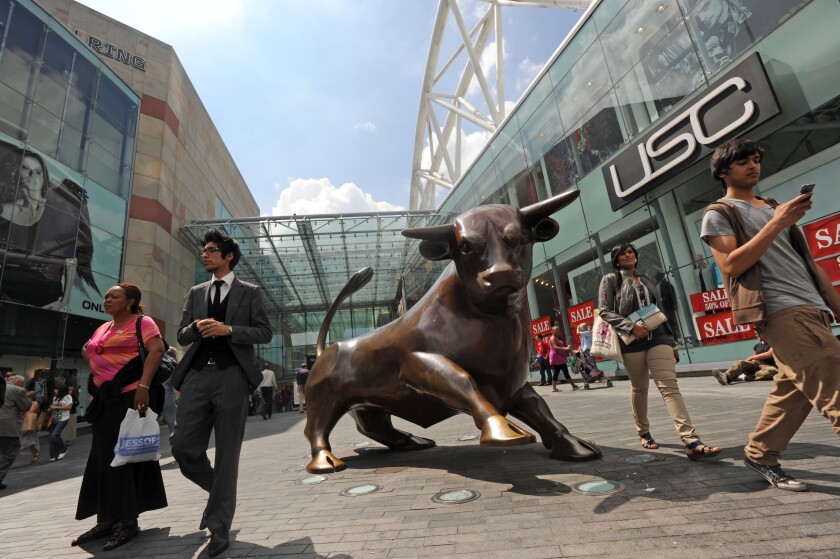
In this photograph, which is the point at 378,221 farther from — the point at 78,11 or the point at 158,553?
the point at 158,553

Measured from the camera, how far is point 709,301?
10797mm

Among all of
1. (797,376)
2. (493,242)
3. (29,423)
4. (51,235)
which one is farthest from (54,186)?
(797,376)

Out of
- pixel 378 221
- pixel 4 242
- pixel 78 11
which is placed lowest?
pixel 4 242

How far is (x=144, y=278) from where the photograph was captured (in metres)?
18.0

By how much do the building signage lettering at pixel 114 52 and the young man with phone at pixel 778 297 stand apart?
962 inches

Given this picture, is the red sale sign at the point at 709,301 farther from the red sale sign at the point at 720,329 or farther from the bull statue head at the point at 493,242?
the bull statue head at the point at 493,242

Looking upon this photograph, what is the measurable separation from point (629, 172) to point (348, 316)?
81.8 ft

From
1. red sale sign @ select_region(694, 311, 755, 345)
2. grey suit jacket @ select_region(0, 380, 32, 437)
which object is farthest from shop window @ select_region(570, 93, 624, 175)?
grey suit jacket @ select_region(0, 380, 32, 437)

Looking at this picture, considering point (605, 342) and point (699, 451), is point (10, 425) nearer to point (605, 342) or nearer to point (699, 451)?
point (605, 342)

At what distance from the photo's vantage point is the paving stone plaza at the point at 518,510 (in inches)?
75.2

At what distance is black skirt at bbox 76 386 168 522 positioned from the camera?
8.79 feet

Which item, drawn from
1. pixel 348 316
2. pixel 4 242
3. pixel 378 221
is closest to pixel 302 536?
pixel 4 242

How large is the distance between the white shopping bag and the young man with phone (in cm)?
337

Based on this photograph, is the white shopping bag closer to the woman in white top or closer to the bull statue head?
the bull statue head
